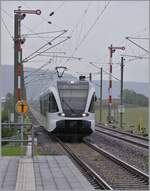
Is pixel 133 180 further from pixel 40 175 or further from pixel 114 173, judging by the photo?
pixel 40 175

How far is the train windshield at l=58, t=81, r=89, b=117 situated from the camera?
24781 millimetres

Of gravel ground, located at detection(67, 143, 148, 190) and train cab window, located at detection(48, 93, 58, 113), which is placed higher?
train cab window, located at detection(48, 93, 58, 113)

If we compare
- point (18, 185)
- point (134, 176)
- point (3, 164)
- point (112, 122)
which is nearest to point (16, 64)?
point (3, 164)

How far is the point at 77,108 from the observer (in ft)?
81.4

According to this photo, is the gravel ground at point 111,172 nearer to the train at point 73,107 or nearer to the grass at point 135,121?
the train at point 73,107

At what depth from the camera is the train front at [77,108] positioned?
24.7 meters

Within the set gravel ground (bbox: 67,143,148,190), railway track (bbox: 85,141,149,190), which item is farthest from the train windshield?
railway track (bbox: 85,141,149,190)

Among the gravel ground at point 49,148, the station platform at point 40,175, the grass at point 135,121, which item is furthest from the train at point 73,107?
the grass at point 135,121

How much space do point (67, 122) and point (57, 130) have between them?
2.34 ft

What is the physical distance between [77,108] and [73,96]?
0.62m

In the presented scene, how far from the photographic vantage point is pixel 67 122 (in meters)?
24.8

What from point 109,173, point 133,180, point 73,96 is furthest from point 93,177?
point 73,96

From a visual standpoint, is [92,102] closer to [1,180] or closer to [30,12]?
[30,12]

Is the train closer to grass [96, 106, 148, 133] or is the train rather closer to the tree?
grass [96, 106, 148, 133]
